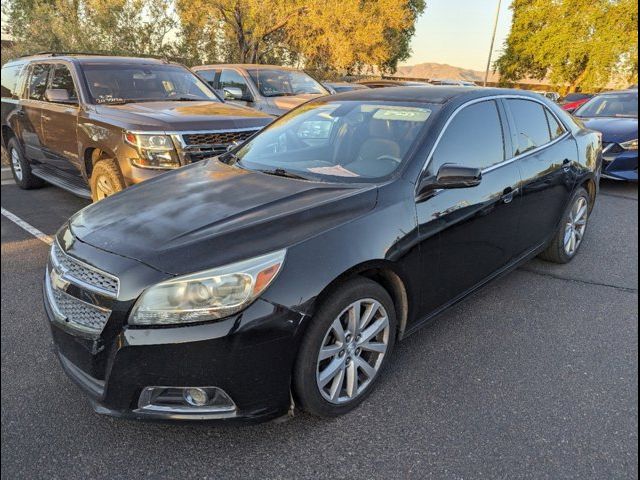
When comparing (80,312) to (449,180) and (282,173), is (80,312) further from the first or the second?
(449,180)

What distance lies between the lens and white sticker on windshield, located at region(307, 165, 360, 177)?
9.14 feet

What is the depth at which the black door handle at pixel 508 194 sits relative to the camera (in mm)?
3164

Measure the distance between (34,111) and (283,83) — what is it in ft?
14.1

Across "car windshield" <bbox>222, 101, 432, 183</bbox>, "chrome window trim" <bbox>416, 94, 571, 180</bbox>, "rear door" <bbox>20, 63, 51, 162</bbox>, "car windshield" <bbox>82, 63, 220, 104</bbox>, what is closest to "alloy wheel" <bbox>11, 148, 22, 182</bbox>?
"rear door" <bbox>20, 63, 51, 162</bbox>

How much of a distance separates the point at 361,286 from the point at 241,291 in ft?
2.07

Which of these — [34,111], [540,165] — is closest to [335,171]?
[540,165]

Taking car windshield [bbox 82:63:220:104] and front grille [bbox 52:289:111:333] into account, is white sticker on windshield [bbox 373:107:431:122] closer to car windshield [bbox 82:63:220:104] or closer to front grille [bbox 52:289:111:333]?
front grille [bbox 52:289:111:333]

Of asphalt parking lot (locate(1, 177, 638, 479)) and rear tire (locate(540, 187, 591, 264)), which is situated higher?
rear tire (locate(540, 187, 591, 264))

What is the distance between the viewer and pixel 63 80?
18.5ft

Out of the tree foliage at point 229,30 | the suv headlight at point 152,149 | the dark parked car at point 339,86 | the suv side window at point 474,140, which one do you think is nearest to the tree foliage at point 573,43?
the tree foliage at point 229,30

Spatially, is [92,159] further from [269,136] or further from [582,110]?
[582,110]

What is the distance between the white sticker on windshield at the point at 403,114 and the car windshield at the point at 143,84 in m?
3.56

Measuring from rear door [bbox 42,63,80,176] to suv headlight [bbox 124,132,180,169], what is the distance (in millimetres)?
1253

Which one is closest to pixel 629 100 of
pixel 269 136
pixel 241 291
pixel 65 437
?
pixel 269 136
